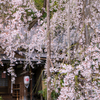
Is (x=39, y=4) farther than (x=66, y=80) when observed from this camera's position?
Yes

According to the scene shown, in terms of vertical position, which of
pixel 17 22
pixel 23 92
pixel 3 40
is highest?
pixel 17 22

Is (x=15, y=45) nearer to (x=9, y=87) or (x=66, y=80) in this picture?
(x=9, y=87)

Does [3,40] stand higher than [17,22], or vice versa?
[17,22]

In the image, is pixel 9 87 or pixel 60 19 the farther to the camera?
pixel 9 87

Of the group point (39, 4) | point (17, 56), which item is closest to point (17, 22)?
point (17, 56)

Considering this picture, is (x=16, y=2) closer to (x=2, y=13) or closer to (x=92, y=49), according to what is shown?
(x=2, y=13)

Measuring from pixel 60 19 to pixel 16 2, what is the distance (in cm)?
247

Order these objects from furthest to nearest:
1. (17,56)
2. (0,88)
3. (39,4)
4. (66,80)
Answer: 1. (39,4)
2. (0,88)
3. (17,56)
4. (66,80)

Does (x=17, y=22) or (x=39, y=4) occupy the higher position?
(x=39, y=4)

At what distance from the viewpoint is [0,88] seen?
10.0 m

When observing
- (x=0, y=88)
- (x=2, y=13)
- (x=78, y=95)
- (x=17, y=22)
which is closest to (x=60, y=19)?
(x=17, y=22)

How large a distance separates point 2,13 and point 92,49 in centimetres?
552

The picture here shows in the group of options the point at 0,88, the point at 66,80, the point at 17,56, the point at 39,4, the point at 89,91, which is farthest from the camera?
the point at 39,4

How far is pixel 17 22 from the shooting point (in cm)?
805
